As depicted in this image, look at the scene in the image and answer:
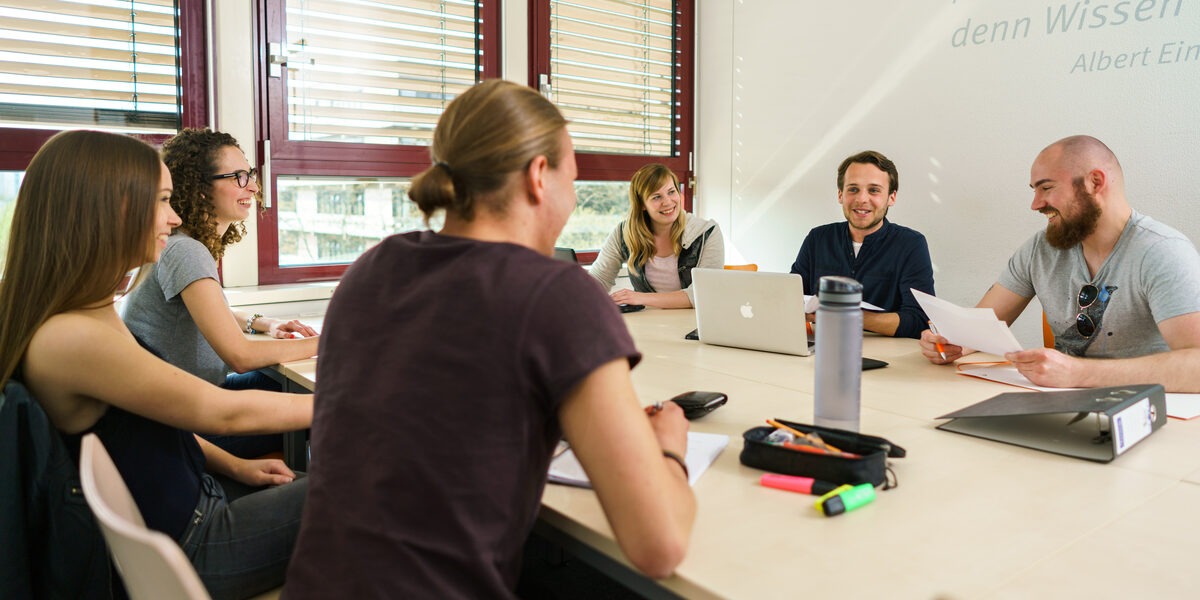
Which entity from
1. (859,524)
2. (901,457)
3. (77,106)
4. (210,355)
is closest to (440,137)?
(859,524)

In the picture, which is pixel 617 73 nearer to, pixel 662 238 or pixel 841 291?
pixel 662 238

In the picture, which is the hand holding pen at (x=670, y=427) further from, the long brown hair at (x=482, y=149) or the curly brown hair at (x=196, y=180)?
the curly brown hair at (x=196, y=180)

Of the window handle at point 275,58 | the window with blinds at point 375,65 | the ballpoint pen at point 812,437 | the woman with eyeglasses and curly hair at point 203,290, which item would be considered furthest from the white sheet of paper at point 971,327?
the window handle at point 275,58

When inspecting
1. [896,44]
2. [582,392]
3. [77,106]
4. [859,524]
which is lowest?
[859,524]

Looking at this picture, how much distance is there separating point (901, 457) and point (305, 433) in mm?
1517

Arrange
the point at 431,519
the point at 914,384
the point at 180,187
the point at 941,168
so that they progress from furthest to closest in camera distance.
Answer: the point at 941,168 < the point at 180,187 < the point at 914,384 < the point at 431,519

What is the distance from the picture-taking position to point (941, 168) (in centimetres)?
376

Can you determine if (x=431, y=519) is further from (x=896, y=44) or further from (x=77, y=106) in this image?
(x=896, y=44)

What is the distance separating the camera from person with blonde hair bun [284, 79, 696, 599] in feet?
2.92

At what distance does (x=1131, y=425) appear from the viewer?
4.52ft

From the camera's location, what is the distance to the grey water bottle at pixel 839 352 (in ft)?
4.44

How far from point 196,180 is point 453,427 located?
5.88ft

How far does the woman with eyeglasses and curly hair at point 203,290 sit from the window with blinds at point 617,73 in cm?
232

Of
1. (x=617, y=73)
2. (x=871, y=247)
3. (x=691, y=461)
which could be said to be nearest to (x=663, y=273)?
(x=871, y=247)
